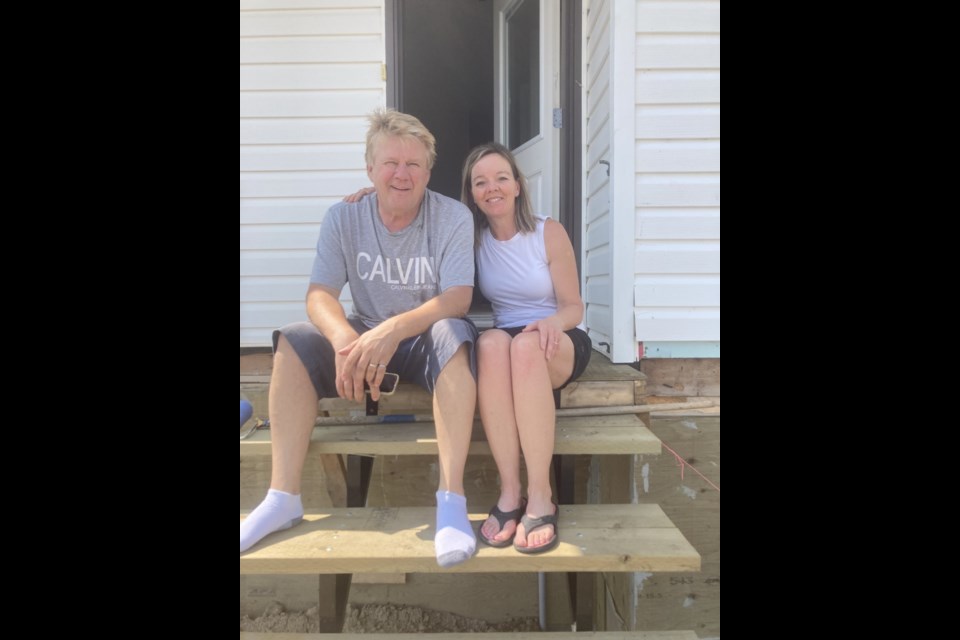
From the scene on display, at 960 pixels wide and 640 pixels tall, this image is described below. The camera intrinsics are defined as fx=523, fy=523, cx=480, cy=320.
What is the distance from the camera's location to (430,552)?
1.09 metres

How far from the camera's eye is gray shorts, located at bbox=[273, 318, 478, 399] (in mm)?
1235

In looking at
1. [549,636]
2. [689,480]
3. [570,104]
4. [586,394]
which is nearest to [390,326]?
[586,394]

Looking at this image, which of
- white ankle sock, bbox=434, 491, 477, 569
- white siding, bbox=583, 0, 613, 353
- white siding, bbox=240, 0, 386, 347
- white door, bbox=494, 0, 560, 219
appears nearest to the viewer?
white ankle sock, bbox=434, 491, 477, 569

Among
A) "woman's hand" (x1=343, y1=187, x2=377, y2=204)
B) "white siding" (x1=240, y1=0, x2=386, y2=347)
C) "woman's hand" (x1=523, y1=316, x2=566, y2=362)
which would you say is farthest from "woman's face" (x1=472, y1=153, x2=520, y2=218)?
"white siding" (x1=240, y1=0, x2=386, y2=347)

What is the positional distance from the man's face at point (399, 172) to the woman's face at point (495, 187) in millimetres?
162

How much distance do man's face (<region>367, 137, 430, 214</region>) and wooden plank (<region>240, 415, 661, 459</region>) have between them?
0.62 metres

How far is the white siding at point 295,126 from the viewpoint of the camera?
204 cm

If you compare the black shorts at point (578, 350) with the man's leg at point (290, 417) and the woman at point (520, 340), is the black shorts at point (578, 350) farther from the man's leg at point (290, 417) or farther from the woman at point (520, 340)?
the man's leg at point (290, 417)

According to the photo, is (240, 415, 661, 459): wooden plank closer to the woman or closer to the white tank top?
the woman
